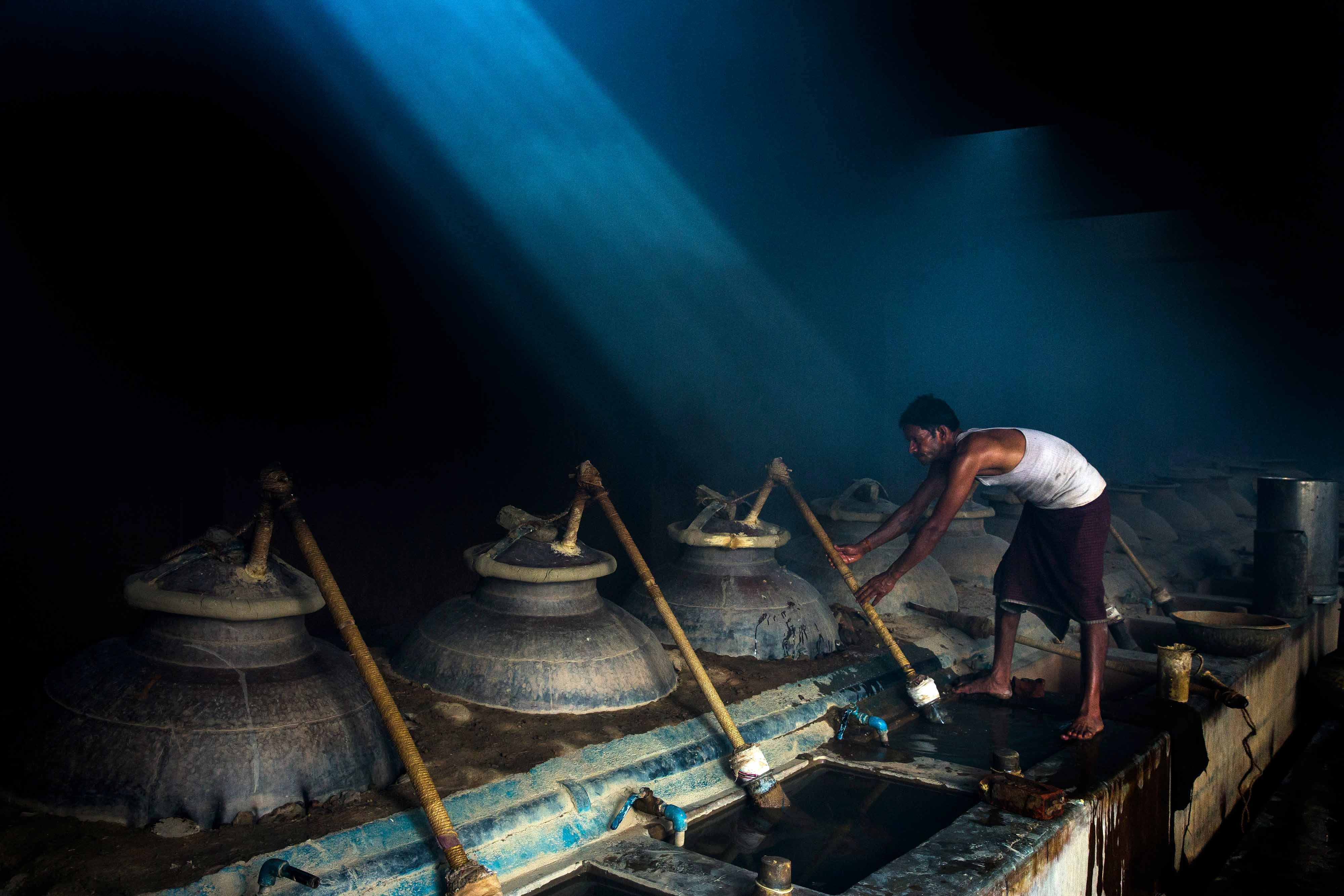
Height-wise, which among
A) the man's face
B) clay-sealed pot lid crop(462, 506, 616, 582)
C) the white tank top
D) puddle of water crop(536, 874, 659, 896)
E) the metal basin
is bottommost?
the metal basin

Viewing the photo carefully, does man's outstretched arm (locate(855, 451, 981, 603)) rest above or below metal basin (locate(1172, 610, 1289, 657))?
above

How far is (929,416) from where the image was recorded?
17.1 feet

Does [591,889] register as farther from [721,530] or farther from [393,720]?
[721,530]

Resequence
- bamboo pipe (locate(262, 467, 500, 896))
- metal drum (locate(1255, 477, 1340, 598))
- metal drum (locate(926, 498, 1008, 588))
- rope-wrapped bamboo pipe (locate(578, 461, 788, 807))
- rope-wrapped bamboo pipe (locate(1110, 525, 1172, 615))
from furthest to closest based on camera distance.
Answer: rope-wrapped bamboo pipe (locate(1110, 525, 1172, 615))
metal drum (locate(1255, 477, 1340, 598))
metal drum (locate(926, 498, 1008, 588))
rope-wrapped bamboo pipe (locate(578, 461, 788, 807))
bamboo pipe (locate(262, 467, 500, 896))

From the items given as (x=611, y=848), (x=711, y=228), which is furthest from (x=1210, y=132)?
(x=611, y=848)

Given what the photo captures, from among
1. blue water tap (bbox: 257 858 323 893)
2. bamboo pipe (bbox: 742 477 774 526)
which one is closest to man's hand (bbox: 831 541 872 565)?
bamboo pipe (bbox: 742 477 774 526)

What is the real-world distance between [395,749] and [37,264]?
3142 millimetres

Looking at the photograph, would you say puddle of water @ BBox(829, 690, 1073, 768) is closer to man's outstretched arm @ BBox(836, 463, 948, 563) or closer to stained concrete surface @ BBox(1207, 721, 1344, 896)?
man's outstretched arm @ BBox(836, 463, 948, 563)

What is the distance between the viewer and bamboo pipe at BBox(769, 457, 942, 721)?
5199 millimetres

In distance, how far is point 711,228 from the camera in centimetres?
905

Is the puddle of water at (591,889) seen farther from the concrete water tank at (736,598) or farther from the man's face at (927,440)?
the man's face at (927,440)

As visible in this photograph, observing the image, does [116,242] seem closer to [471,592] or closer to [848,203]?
[471,592]

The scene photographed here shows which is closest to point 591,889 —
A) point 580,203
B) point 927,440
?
point 927,440

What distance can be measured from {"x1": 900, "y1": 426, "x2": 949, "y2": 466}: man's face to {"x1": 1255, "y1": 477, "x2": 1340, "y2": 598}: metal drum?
14.8 feet
